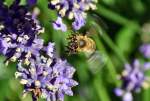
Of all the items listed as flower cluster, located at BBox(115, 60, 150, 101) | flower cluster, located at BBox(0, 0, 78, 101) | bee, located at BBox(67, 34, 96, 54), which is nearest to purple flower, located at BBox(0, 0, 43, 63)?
flower cluster, located at BBox(0, 0, 78, 101)

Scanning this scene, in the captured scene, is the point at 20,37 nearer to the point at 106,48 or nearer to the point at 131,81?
the point at 131,81

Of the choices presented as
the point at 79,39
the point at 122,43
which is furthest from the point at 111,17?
the point at 79,39

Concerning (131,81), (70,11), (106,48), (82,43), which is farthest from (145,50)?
(70,11)

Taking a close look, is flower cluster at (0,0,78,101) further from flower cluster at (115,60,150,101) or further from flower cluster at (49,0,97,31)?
flower cluster at (115,60,150,101)

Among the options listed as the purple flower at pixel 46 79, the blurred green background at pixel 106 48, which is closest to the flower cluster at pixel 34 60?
the purple flower at pixel 46 79

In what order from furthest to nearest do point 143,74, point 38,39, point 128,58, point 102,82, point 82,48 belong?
1. point 128,58
2. point 102,82
3. point 143,74
4. point 82,48
5. point 38,39

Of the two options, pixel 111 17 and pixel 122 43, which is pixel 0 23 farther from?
pixel 122 43
